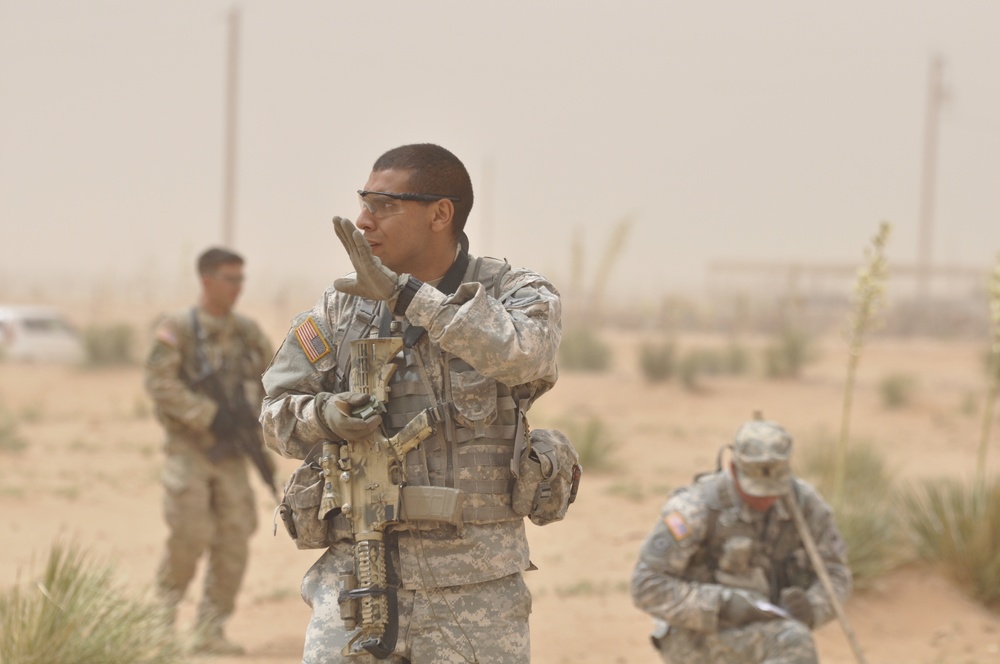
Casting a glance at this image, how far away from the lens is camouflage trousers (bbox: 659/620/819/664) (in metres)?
5.30

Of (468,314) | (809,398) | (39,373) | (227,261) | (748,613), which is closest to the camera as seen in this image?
(468,314)

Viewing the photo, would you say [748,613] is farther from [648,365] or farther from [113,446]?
[648,365]

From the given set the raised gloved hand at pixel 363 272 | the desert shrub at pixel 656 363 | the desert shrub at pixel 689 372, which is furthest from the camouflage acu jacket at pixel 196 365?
the desert shrub at pixel 656 363

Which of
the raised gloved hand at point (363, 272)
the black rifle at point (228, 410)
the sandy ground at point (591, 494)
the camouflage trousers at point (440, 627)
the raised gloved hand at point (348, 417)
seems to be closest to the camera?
the raised gloved hand at point (363, 272)

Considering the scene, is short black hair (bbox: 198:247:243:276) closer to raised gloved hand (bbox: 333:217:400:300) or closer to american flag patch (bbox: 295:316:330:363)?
american flag patch (bbox: 295:316:330:363)

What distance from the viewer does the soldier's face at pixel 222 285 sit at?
22.7ft

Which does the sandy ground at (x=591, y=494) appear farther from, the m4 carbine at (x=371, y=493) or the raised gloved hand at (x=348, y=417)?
the raised gloved hand at (x=348, y=417)

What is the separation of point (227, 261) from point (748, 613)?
331 cm

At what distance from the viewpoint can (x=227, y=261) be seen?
698cm

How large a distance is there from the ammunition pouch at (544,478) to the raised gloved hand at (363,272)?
1.99 feet

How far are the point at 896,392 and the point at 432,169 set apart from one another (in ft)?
63.6

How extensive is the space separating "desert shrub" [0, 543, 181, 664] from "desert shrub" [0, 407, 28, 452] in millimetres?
9993

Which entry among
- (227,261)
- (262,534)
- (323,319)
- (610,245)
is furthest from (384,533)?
(610,245)

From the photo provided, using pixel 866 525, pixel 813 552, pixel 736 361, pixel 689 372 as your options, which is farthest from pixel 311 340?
pixel 736 361
